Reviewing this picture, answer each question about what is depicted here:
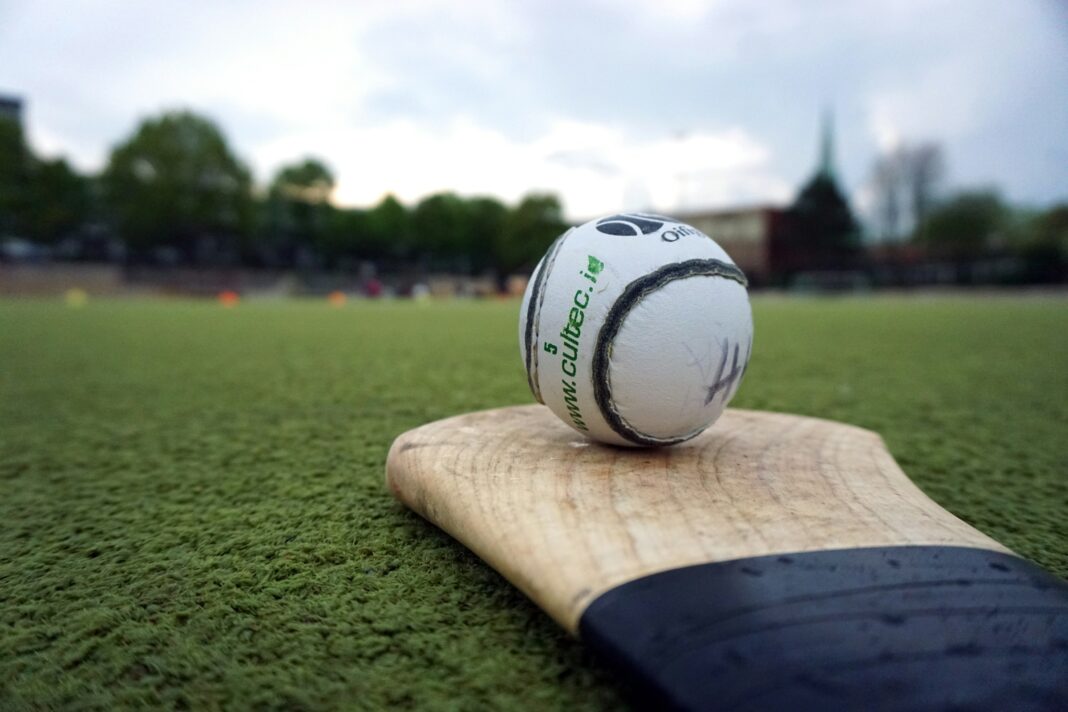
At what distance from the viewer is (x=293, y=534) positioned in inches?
71.8

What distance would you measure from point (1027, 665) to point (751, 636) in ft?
1.37

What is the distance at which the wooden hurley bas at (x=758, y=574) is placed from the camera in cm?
102

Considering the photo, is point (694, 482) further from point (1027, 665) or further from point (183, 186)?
point (183, 186)

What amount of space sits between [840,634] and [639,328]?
90cm

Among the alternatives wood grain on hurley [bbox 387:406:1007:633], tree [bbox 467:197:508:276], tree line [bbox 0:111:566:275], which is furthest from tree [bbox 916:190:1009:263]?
wood grain on hurley [bbox 387:406:1007:633]

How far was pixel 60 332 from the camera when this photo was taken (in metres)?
10.2

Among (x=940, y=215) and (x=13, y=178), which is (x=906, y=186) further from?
(x=13, y=178)

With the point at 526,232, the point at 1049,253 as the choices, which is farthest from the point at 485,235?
the point at 1049,253

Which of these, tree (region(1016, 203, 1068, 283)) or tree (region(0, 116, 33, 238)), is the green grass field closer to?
tree (region(1016, 203, 1068, 283))

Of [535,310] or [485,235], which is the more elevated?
[485,235]

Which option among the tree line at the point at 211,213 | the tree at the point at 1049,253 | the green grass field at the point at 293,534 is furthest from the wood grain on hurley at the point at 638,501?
the tree at the point at 1049,253

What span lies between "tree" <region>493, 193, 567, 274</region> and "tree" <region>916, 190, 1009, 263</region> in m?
28.8

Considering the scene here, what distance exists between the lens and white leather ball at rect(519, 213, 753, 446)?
1820mm

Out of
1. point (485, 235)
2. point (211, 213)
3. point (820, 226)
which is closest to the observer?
point (211, 213)
